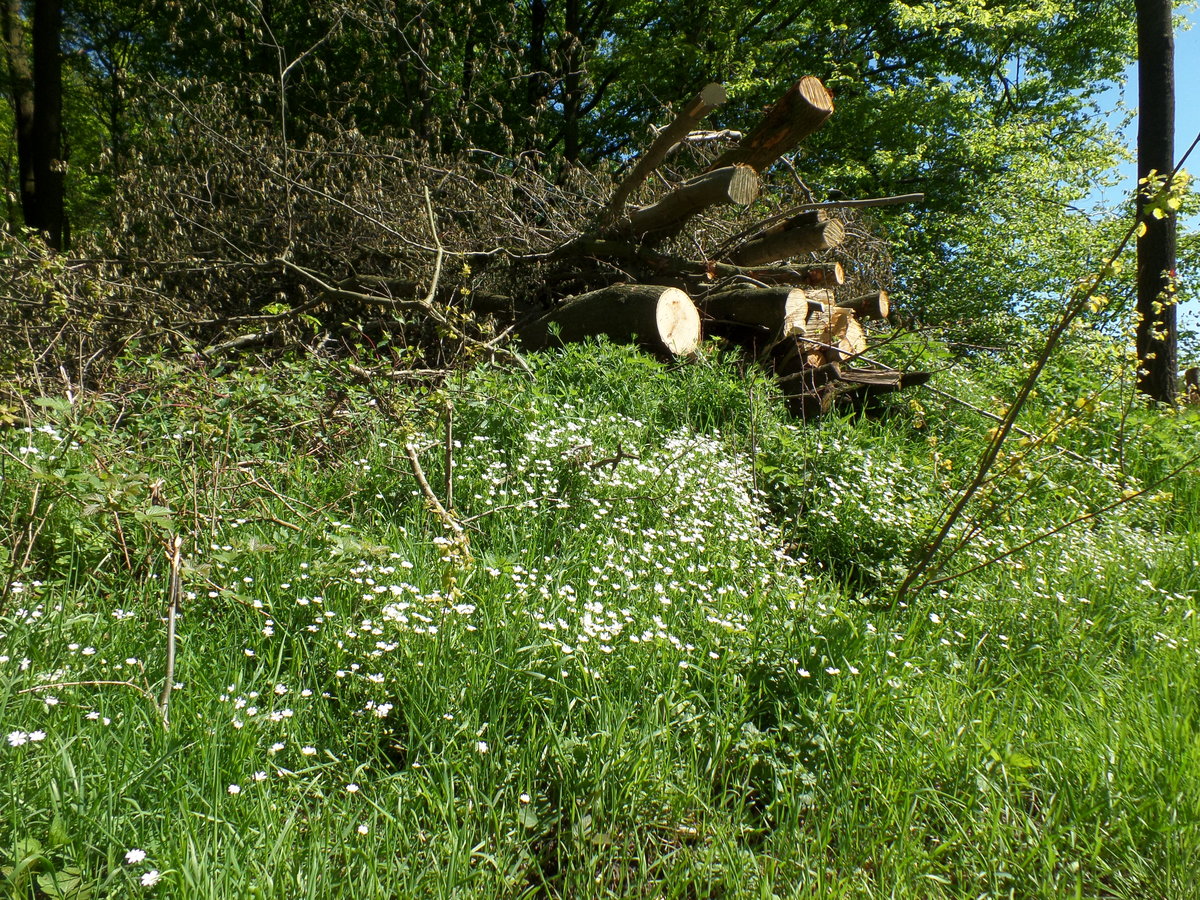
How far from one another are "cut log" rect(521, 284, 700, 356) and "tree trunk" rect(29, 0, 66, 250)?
10684 millimetres

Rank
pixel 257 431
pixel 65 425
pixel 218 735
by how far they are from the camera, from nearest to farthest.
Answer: pixel 218 735 → pixel 65 425 → pixel 257 431

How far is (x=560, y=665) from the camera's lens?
8.45 feet

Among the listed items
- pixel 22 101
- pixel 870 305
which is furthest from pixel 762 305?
pixel 22 101

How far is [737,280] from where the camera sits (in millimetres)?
7574

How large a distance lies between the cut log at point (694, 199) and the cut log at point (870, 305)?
1889 millimetres

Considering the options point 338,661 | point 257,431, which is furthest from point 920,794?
point 257,431

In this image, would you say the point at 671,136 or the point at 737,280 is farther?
the point at 737,280

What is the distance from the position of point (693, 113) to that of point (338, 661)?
17.7 feet

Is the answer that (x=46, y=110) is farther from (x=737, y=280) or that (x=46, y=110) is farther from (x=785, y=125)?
(x=785, y=125)

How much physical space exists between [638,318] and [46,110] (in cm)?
1242

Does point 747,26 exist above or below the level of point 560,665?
above

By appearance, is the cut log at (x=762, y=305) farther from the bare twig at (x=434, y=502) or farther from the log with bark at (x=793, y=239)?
the bare twig at (x=434, y=502)

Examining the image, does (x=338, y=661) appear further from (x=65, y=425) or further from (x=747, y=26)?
(x=747, y=26)

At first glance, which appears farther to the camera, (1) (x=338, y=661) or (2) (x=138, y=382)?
(2) (x=138, y=382)
